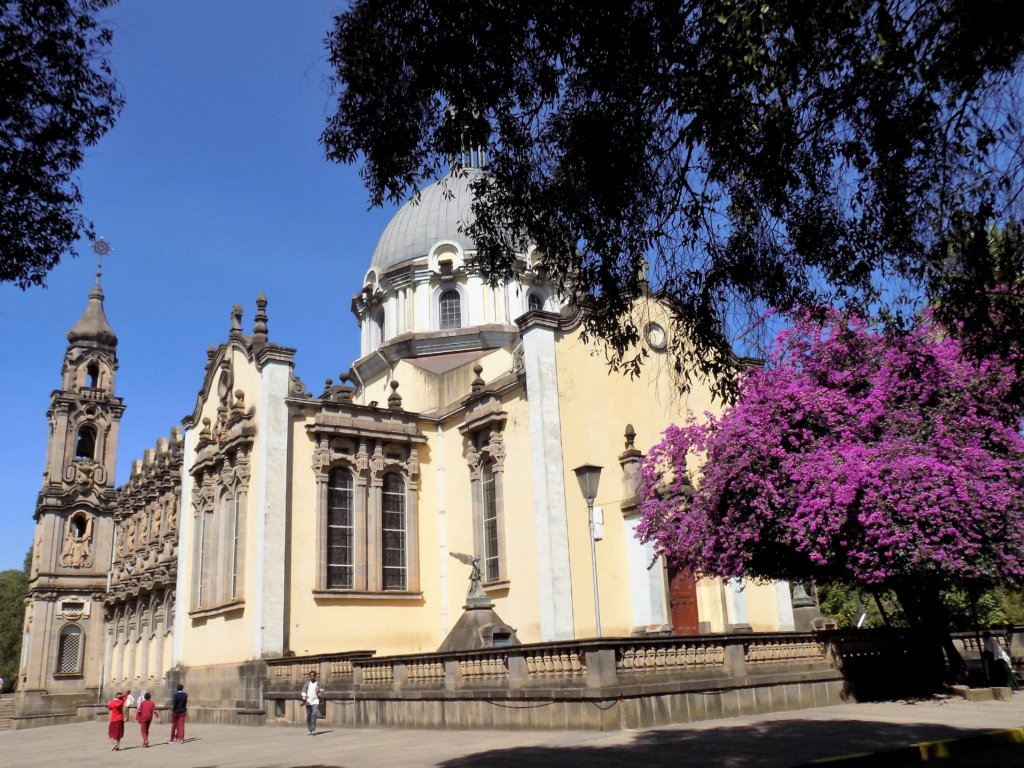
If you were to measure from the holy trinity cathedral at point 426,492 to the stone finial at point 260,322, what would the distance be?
0.07 meters

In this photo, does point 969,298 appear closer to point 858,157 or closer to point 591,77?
point 858,157

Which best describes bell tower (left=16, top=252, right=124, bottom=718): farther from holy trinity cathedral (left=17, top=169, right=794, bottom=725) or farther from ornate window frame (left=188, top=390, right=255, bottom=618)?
ornate window frame (left=188, top=390, right=255, bottom=618)

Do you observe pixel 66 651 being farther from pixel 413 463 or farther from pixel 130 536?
pixel 413 463

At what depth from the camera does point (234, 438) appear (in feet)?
83.9

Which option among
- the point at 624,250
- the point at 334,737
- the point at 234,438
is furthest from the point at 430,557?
the point at 624,250

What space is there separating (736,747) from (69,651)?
43.5 m

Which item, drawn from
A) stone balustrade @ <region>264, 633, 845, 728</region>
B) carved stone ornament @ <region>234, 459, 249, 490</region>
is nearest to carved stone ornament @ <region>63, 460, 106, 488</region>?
carved stone ornament @ <region>234, 459, 249, 490</region>

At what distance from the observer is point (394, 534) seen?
25484 millimetres

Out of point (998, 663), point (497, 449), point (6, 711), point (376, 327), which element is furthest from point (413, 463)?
point (6, 711)

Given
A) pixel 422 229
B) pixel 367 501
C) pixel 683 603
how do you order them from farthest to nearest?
pixel 422 229, pixel 367 501, pixel 683 603

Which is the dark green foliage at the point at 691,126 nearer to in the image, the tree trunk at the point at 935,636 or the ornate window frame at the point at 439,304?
the tree trunk at the point at 935,636

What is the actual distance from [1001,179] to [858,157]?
1219mm

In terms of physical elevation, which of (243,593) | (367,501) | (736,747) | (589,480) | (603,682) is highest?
(367,501)

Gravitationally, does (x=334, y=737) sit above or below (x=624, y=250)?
below
